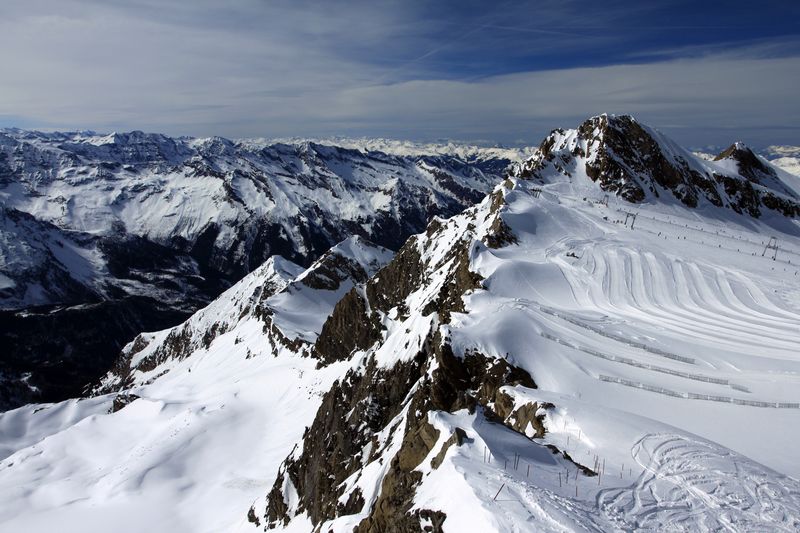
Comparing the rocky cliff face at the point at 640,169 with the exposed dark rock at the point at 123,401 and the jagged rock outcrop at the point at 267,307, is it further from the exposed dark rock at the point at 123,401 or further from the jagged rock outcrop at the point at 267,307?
the exposed dark rock at the point at 123,401

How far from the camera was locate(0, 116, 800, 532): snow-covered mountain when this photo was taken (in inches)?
577

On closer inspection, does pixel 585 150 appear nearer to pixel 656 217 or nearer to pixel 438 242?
pixel 656 217

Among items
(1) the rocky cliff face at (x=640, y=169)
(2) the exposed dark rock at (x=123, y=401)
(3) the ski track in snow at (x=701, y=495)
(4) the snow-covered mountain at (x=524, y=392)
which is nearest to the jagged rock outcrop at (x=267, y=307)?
(4) the snow-covered mountain at (x=524, y=392)

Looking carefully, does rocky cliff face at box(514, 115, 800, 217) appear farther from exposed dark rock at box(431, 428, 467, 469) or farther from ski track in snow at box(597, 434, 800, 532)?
exposed dark rock at box(431, 428, 467, 469)

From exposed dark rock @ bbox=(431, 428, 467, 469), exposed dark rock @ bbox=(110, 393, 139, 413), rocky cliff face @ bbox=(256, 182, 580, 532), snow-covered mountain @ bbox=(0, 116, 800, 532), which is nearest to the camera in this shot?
snow-covered mountain @ bbox=(0, 116, 800, 532)

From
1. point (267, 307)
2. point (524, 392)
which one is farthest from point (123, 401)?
point (524, 392)

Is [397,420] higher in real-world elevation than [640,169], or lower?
lower

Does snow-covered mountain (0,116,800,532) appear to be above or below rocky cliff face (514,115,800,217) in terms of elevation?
below

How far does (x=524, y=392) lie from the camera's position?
23578 mm

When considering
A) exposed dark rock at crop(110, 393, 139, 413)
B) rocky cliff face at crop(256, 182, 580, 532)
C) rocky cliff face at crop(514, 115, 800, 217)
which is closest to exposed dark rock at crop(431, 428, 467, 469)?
rocky cliff face at crop(256, 182, 580, 532)

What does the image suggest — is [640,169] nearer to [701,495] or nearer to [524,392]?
[524,392]

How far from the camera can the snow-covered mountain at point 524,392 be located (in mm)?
14656

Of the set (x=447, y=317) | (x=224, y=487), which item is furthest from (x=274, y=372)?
(x=447, y=317)

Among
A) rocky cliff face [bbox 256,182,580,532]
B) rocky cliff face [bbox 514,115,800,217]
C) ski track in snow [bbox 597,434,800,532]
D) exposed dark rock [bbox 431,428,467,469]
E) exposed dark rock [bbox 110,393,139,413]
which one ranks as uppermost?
rocky cliff face [bbox 514,115,800,217]
